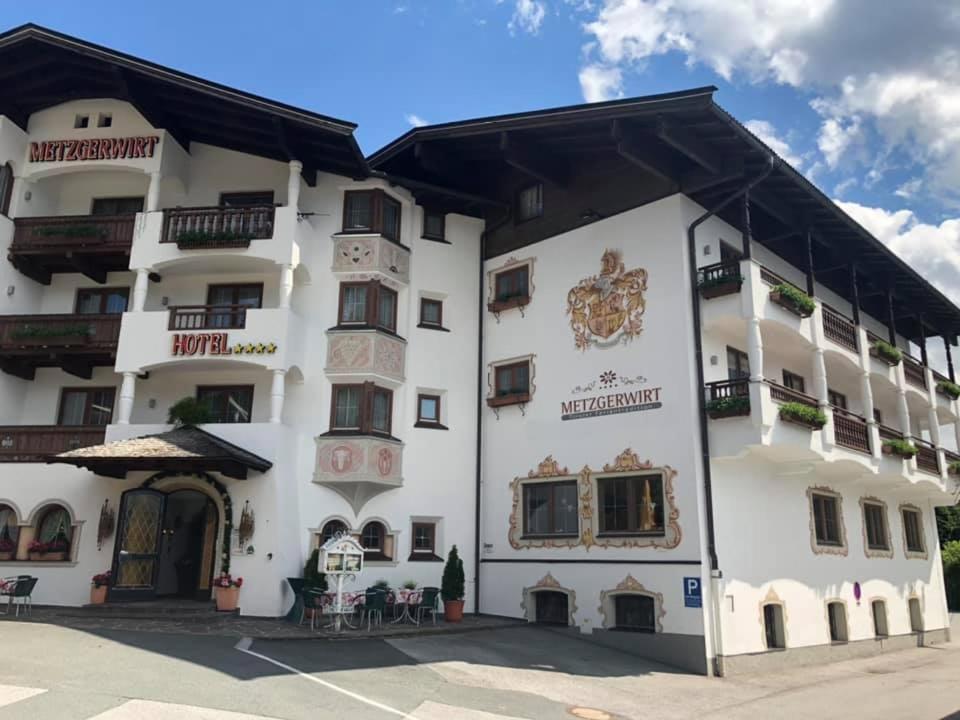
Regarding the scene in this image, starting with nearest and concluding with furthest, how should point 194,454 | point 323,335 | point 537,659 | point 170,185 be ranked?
1. point 537,659
2. point 194,454
3. point 323,335
4. point 170,185

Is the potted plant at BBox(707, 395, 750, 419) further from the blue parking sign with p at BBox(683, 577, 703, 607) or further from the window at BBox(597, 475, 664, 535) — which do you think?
the blue parking sign with p at BBox(683, 577, 703, 607)

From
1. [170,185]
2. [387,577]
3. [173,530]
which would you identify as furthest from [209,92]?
[387,577]

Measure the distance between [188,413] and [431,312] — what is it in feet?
23.6

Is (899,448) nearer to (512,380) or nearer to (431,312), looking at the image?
(512,380)

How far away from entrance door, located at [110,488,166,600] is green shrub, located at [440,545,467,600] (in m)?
7.14

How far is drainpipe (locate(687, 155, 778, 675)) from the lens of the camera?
1694cm

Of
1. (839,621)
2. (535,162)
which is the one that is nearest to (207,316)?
(535,162)

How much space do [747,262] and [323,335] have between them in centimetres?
1101

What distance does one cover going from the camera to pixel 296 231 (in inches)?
830

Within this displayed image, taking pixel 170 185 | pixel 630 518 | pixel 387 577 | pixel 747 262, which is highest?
pixel 170 185

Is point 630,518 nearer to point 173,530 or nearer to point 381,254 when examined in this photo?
point 381,254

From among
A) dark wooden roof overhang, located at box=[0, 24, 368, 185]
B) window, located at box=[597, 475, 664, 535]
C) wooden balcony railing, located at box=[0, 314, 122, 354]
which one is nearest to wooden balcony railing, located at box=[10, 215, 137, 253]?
wooden balcony railing, located at box=[0, 314, 122, 354]

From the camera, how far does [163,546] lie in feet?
68.2

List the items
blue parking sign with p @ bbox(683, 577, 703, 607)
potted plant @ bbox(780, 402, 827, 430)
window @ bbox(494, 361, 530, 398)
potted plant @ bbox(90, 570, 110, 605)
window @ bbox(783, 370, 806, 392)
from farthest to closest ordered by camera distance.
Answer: window @ bbox(783, 370, 806, 392) → window @ bbox(494, 361, 530, 398) → potted plant @ bbox(90, 570, 110, 605) → potted plant @ bbox(780, 402, 827, 430) → blue parking sign with p @ bbox(683, 577, 703, 607)
